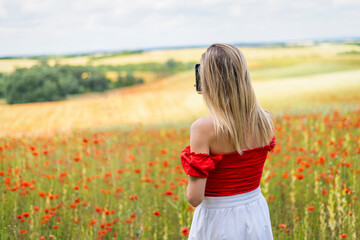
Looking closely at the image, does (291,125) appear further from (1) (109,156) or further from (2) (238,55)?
(2) (238,55)

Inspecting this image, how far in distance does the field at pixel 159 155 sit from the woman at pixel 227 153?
0.61m

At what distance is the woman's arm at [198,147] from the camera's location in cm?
136

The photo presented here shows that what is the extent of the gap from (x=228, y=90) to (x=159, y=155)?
2.83 metres

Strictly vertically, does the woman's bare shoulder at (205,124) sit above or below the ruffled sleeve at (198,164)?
above

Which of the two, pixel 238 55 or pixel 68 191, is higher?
pixel 238 55

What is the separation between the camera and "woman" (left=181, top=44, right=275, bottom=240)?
1365mm

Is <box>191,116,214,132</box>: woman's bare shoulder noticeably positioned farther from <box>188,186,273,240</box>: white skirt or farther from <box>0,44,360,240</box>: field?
<box>0,44,360,240</box>: field

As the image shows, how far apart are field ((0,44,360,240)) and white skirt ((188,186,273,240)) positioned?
1.87 ft

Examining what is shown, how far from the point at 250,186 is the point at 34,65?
16.0ft

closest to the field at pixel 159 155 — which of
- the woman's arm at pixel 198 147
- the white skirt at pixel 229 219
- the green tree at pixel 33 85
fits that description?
the green tree at pixel 33 85

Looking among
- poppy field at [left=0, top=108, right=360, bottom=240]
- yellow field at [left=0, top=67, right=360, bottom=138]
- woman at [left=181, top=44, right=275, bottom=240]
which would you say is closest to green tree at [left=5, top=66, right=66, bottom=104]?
yellow field at [left=0, top=67, right=360, bottom=138]

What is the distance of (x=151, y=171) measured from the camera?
12.3 feet

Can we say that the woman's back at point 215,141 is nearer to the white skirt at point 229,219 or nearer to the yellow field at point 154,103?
the white skirt at point 229,219

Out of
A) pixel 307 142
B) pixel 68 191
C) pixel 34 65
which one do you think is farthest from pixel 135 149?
pixel 34 65
